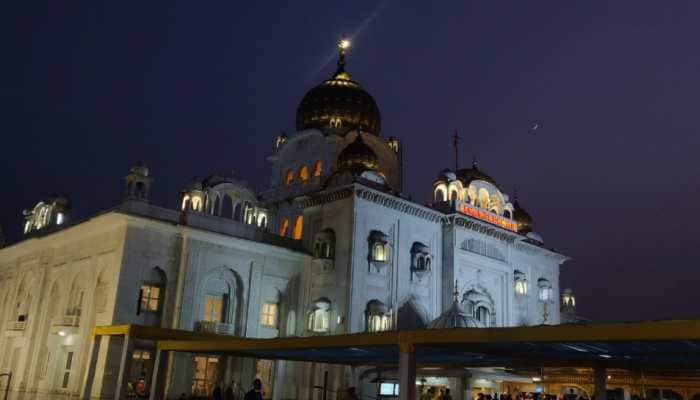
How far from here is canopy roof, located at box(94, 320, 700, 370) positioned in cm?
985

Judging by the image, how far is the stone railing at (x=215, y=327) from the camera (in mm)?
27906

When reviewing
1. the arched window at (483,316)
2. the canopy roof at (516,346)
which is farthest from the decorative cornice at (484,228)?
the canopy roof at (516,346)

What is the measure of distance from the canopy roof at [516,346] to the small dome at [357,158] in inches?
596

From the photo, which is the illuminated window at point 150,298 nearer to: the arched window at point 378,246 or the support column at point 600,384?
the arched window at point 378,246

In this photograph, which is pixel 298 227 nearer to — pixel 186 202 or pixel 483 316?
pixel 186 202

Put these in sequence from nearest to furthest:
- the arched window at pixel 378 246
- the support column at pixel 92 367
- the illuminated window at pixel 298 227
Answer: the support column at pixel 92 367
the arched window at pixel 378 246
the illuminated window at pixel 298 227

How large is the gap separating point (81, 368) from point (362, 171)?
15.9 metres

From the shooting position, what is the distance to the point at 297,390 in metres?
30.1

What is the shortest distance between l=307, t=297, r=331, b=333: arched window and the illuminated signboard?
385 inches

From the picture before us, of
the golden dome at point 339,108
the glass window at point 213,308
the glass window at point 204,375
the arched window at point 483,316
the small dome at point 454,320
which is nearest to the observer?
the glass window at point 204,375

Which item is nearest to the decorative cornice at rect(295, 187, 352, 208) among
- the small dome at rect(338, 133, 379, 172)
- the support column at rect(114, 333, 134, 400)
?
the small dome at rect(338, 133, 379, 172)

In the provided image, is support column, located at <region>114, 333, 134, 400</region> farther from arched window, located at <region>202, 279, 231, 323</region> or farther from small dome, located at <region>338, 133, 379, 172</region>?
small dome, located at <region>338, 133, 379, 172</region>

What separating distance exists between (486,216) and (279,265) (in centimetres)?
1292

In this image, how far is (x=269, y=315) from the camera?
1212 inches
